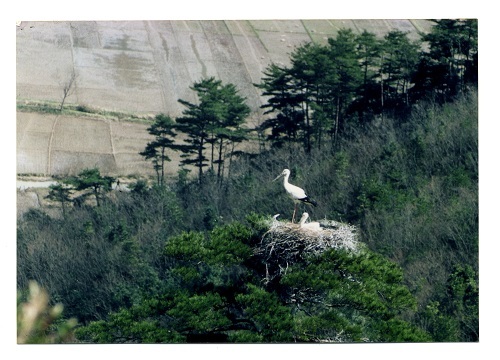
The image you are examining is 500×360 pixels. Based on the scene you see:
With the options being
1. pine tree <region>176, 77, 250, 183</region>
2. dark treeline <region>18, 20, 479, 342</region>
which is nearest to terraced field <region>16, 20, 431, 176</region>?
pine tree <region>176, 77, 250, 183</region>

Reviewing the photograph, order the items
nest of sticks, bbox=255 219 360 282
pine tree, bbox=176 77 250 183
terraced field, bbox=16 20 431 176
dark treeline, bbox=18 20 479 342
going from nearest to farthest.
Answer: nest of sticks, bbox=255 219 360 282 < dark treeline, bbox=18 20 479 342 < terraced field, bbox=16 20 431 176 < pine tree, bbox=176 77 250 183

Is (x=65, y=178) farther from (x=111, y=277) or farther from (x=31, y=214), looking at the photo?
(x=111, y=277)

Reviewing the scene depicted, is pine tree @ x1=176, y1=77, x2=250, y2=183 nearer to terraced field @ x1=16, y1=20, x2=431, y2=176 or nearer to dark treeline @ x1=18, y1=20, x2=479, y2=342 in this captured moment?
dark treeline @ x1=18, y1=20, x2=479, y2=342

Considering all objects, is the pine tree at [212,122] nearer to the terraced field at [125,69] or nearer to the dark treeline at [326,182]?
the dark treeline at [326,182]

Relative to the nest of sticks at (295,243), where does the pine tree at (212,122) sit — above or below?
above

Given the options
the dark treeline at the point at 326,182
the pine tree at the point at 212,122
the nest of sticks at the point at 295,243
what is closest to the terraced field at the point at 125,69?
the pine tree at the point at 212,122

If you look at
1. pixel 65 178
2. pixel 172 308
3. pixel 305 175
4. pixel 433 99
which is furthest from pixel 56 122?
pixel 172 308
